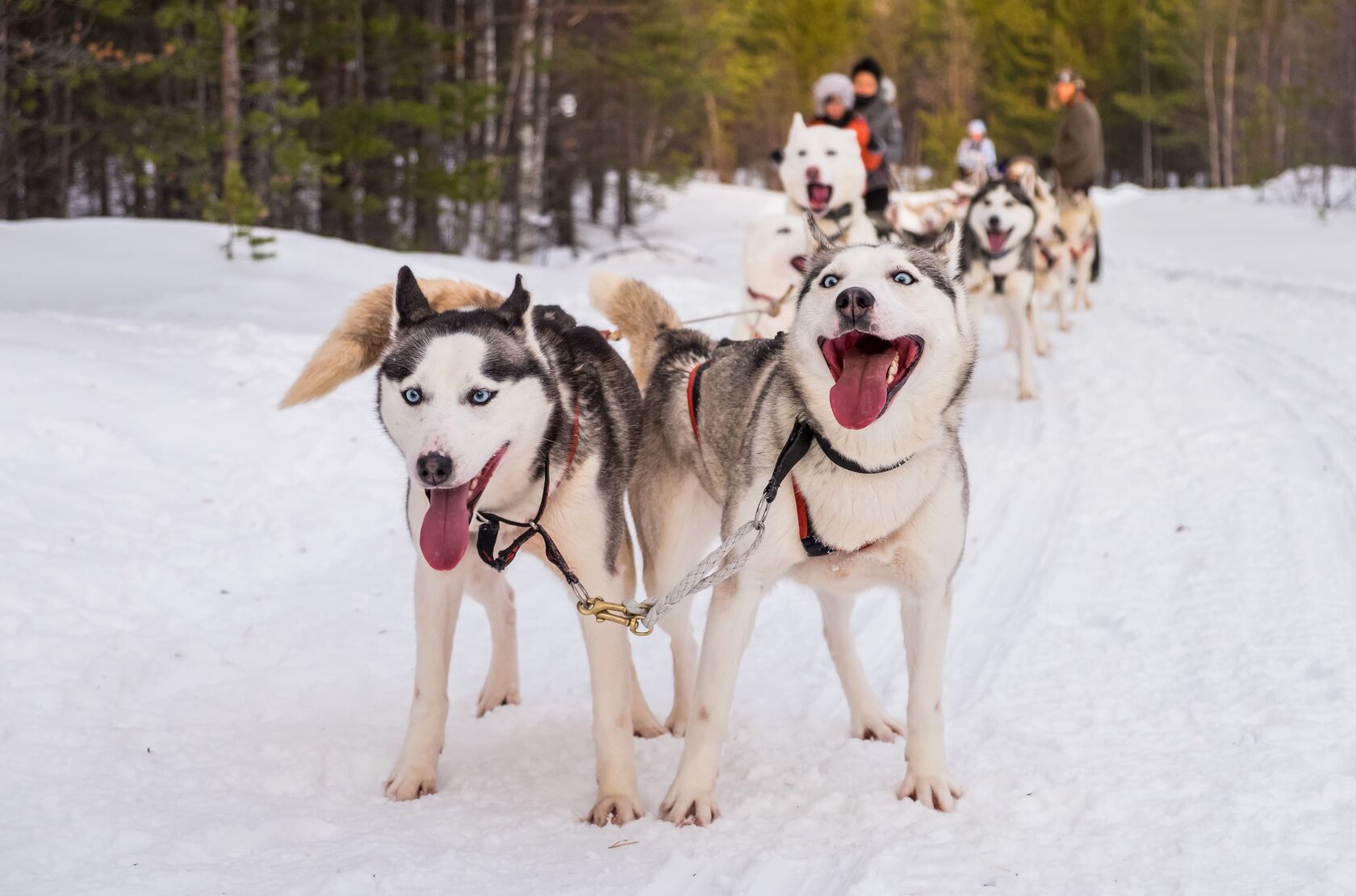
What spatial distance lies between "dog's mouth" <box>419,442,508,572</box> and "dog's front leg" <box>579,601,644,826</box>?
0.41 metres

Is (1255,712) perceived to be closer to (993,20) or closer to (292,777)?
(292,777)

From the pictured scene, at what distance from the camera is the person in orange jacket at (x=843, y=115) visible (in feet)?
27.8

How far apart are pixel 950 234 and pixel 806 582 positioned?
36.2 inches

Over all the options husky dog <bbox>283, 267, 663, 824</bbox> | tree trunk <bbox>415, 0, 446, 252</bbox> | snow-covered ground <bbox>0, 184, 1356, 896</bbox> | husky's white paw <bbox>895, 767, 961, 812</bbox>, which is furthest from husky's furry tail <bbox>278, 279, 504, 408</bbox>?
tree trunk <bbox>415, 0, 446, 252</bbox>

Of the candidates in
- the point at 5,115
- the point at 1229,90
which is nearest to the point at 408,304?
the point at 5,115

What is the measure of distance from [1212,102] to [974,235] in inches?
1155

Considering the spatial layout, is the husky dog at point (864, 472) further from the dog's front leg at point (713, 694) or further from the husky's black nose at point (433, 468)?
the husky's black nose at point (433, 468)

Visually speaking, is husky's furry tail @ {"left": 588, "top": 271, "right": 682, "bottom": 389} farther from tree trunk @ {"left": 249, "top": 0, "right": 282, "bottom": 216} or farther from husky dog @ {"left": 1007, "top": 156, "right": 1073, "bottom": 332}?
tree trunk @ {"left": 249, "top": 0, "right": 282, "bottom": 216}

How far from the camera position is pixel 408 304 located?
107 inches

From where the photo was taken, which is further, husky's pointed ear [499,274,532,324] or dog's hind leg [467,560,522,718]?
dog's hind leg [467,560,522,718]

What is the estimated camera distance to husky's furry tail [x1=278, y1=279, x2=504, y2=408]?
3100mm

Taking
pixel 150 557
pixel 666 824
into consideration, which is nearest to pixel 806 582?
pixel 666 824

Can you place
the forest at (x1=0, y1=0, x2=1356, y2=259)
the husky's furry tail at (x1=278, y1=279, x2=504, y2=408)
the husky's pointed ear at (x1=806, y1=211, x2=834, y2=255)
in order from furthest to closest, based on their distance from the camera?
1. the forest at (x1=0, y1=0, x2=1356, y2=259)
2. the husky's furry tail at (x1=278, y1=279, x2=504, y2=408)
3. the husky's pointed ear at (x1=806, y1=211, x2=834, y2=255)

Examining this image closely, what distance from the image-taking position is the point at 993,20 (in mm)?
38344
